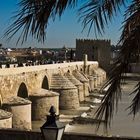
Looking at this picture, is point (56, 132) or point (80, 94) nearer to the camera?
point (56, 132)

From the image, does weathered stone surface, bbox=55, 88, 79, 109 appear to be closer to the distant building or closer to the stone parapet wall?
the stone parapet wall

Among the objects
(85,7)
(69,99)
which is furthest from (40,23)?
(69,99)

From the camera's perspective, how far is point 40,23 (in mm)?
1955

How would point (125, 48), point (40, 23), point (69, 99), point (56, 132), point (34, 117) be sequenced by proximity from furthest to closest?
point (69, 99)
point (34, 117)
point (56, 132)
point (40, 23)
point (125, 48)

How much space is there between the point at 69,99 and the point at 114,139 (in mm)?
16211

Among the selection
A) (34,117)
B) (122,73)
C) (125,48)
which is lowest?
(34,117)

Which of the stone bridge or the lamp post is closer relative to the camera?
the lamp post

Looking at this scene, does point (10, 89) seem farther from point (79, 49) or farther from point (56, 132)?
point (79, 49)

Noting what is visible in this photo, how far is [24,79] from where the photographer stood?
17.9 m

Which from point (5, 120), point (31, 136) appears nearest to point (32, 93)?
point (5, 120)

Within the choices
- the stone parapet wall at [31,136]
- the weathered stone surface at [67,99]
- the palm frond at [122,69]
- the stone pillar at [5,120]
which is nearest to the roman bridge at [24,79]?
the weathered stone surface at [67,99]

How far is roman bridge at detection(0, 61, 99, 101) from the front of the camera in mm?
15521

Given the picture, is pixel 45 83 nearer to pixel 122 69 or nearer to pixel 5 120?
pixel 5 120

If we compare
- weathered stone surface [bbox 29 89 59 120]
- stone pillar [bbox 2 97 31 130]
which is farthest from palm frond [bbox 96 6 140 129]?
weathered stone surface [bbox 29 89 59 120]
